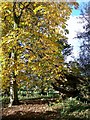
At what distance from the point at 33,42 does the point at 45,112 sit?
0.72 meters

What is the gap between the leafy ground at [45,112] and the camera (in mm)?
2611

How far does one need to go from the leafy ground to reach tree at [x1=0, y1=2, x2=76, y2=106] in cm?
28

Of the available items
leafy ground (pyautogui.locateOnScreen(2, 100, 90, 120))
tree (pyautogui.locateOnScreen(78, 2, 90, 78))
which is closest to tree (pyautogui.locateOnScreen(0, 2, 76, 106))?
leafy ground (pyautogui.locateOnScreen(2, 100, 90, 120))

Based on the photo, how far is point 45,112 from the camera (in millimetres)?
2777

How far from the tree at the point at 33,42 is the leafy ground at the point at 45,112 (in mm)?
281

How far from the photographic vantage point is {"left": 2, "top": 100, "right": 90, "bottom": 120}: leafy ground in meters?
2.61

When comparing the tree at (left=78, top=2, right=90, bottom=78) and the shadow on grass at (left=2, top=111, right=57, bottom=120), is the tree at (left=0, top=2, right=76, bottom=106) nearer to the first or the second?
the shadow on grass at (left=2, top=111, right=57, bottom=120)

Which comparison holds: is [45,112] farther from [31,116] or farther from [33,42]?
[33,42]

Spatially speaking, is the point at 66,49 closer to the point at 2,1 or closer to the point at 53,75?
the point at 53,75

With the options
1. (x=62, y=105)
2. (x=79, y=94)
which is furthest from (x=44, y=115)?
(x=79, y=94)

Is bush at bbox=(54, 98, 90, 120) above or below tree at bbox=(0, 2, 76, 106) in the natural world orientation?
below

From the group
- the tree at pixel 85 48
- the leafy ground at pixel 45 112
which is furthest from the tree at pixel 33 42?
the tree at pixel 85 48

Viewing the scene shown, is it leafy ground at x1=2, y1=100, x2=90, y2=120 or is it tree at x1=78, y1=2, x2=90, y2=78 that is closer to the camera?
leafy ground at x1=2, y1=100, x2=90, y2=120

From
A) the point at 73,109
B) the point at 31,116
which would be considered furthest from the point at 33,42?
the point at 73,109
